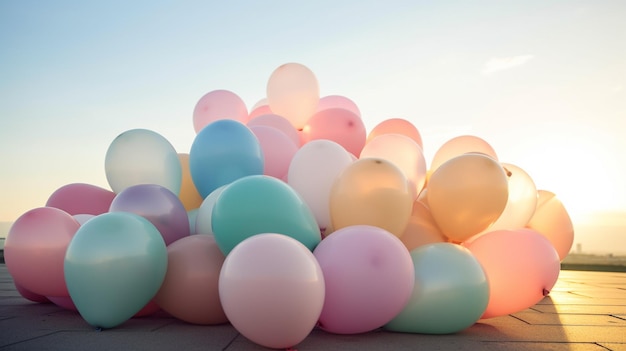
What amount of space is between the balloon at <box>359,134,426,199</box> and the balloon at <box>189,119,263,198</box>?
0.99m

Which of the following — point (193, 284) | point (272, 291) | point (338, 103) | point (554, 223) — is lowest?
point (554, 223)

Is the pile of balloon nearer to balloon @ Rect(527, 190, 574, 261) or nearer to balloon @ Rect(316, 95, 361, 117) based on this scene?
balloon @ Rect(527, 190, 574, 261)

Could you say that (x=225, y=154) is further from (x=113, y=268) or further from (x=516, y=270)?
(x=516, y=270)

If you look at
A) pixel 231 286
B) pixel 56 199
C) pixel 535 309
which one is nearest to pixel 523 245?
pixel 535 309

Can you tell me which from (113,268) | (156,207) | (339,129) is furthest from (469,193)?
(113,268)

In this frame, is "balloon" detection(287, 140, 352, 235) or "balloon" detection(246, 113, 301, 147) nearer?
"balloon" detection(287, 140, 352, 235)

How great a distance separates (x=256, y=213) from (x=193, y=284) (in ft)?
2.18

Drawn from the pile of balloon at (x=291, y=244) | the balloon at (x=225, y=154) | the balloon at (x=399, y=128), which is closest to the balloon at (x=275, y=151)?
the pile of balloon at (x=291, y=244)

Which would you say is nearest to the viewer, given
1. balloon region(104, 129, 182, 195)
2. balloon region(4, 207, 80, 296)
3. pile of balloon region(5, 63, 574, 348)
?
pile of balloon region(5, 63, 574, 348)

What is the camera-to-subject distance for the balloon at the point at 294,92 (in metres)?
5.70

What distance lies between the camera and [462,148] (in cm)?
495

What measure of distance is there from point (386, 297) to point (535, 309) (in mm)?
2367

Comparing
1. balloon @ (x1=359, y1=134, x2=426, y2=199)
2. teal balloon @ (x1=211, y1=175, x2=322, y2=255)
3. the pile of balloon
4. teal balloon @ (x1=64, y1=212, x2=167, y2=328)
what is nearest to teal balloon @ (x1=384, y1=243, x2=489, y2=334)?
the pile of balloon

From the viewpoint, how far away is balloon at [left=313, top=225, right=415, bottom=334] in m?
3.04
